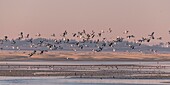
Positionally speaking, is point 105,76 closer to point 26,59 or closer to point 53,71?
point 53,71

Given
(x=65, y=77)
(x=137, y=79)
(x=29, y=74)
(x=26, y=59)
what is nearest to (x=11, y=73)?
(x=29, y=74)

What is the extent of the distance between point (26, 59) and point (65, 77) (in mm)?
69172

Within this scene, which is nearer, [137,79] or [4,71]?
[137,79]

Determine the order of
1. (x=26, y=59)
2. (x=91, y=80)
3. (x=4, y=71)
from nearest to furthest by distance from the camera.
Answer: (x=91, y=80) → (x=4, y=71) → (x=26, y=59)

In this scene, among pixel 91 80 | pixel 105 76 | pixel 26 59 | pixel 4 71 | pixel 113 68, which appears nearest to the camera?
pixel 91 80

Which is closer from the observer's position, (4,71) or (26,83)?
(26,83)

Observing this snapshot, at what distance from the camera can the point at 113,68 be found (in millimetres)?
138375

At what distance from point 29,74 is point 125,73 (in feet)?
46.1

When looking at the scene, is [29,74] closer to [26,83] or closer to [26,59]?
[26,83]

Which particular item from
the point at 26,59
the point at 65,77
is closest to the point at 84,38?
the point at 65,77

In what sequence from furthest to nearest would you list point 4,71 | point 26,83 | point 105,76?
point 4,71
point 105,76
point 26,83

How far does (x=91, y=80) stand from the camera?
349 ft

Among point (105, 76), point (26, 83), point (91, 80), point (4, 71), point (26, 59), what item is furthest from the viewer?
point (26, 59)

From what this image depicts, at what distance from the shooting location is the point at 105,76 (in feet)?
375
